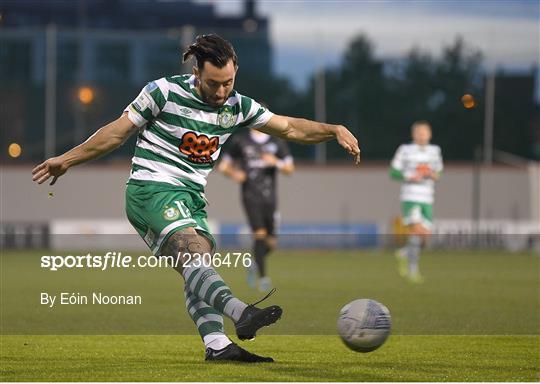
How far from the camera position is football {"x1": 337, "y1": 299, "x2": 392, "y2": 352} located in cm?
784

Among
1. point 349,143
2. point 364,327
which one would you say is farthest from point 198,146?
point 364,327

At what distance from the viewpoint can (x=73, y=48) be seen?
35281mm

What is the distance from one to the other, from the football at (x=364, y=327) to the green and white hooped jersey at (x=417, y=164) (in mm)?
12157

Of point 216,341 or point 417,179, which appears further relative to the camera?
point 417,179

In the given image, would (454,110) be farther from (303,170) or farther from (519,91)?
(303,170)

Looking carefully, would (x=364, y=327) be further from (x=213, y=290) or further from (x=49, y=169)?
(x=49, y=169)

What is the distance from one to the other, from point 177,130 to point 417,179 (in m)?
12.5

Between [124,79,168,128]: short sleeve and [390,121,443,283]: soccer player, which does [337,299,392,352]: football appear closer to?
[124,79,168,128]: short sleeve

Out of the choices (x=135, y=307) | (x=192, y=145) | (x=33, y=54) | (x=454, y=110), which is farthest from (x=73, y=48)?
(x=192, y=145)

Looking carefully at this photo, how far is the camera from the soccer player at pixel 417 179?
19.9m

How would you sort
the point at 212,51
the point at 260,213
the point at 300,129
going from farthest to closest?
the point at 260,213
the point at 300,129
the point at 212,51

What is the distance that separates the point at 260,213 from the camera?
1792 cm

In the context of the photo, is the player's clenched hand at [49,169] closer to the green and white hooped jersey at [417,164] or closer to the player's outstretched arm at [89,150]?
the player's outstretched arm at [89,150]

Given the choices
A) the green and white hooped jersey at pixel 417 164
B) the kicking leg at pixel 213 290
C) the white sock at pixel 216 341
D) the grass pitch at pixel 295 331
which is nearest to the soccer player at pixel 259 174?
the grass pitch at pixel 295 331
